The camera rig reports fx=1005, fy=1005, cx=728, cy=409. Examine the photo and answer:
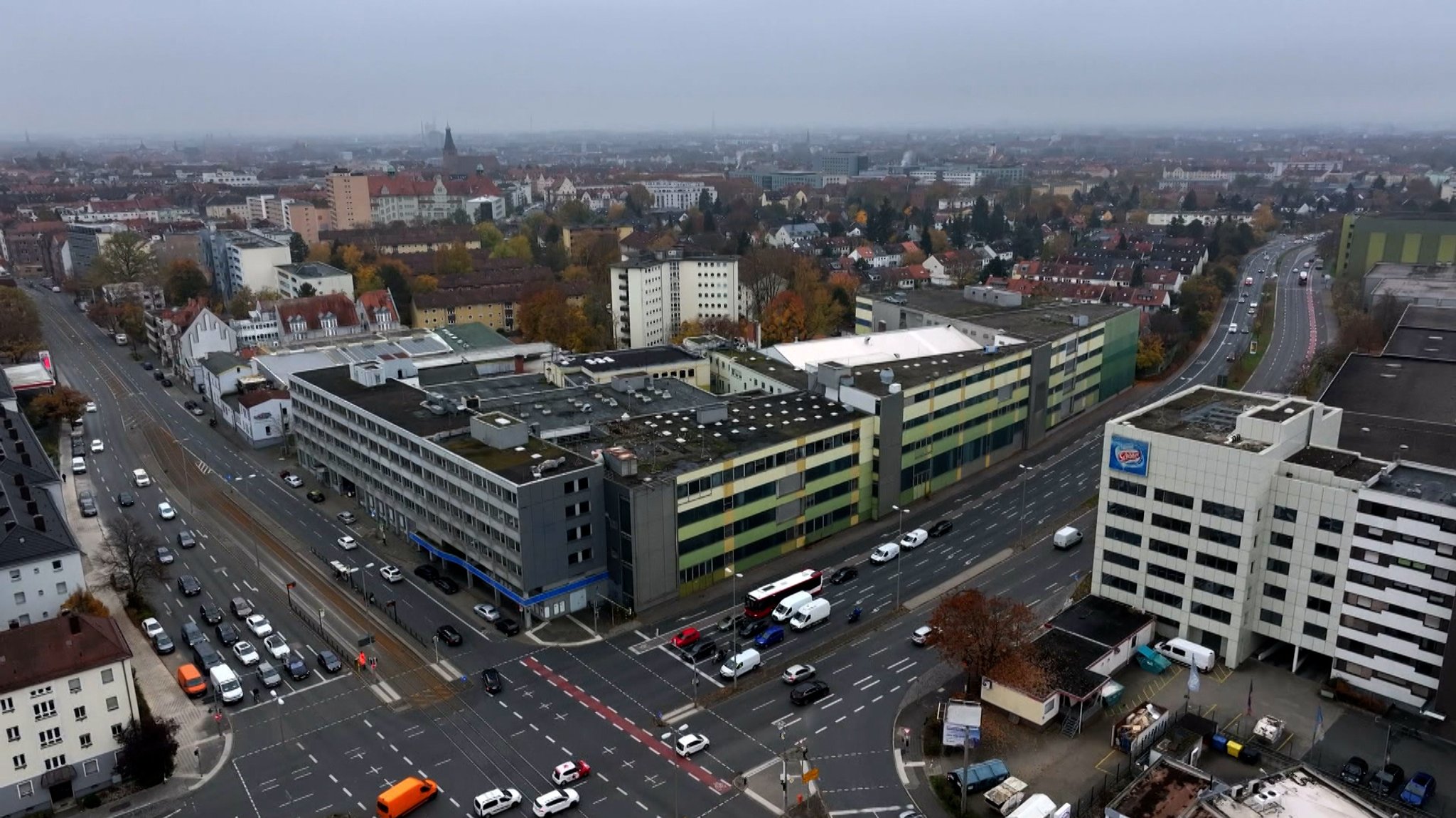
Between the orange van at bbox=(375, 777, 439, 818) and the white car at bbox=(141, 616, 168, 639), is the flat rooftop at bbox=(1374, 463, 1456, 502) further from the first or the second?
the white car at bbox=(141, 616, 168, 639)

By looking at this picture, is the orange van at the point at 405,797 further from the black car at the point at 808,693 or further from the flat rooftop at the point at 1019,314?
the flat rooftop at the point at 1019,314

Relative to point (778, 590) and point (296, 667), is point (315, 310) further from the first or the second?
point (778, 590)

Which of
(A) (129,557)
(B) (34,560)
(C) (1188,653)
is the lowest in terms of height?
(C) (1188,653)

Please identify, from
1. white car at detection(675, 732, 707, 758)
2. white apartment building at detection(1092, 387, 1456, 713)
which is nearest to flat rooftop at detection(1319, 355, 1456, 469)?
white apartment building at detection(1092, 387, 1456, 713)

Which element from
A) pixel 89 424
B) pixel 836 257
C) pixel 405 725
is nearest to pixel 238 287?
pixel 89 424

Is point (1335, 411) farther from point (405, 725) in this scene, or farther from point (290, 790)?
point (290, 790)

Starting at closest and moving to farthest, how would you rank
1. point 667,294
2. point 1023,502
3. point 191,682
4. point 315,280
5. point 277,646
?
1. point 191,682
2. point 277,646
3. point 1023,502
4. point 667,294
5. point 315,280

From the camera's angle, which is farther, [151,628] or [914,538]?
[914,538]

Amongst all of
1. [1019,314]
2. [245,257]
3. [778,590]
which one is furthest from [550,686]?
[245,257]
